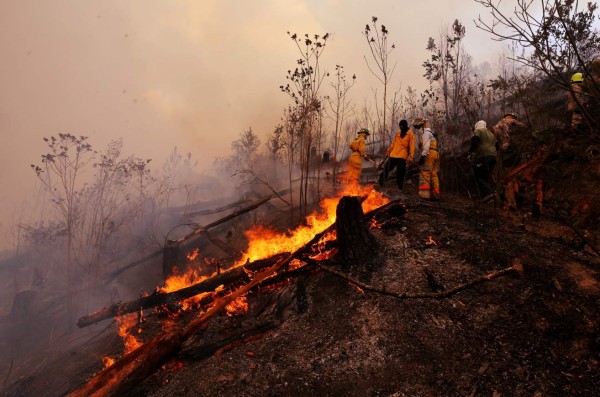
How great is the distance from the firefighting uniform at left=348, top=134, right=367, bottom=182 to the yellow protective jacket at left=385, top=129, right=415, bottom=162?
1435mm

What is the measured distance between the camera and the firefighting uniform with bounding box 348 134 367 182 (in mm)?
9078

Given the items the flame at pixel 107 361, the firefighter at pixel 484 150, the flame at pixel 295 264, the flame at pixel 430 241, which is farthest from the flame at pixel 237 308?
the firefighter at pixel 484 150

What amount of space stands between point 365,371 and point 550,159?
6.09 meters

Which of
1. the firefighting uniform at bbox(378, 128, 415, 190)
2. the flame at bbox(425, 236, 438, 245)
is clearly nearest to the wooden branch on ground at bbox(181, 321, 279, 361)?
the flame at bbox(425, 236, 438, 245)

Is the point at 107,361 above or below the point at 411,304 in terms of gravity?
below

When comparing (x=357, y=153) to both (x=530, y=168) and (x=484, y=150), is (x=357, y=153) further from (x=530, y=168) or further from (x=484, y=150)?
(x=530, y=168)

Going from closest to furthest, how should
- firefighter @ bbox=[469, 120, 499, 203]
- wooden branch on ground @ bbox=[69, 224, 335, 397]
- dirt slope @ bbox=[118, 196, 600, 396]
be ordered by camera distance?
dirt slope @ bbox=[118, 196, 600, 396] < wooden branch on ground @ bbox=[69, 224, 335, 397] < firefighter @ bbox=[469, 120, 499, 203]

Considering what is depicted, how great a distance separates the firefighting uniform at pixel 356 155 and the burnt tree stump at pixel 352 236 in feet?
15.4

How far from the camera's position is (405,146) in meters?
7.60

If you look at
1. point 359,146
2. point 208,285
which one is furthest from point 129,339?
point 359,146

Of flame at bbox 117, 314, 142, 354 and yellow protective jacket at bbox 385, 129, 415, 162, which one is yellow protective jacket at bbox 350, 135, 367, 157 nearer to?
yellow protective jacket at bbox 385, 129, 415, 162

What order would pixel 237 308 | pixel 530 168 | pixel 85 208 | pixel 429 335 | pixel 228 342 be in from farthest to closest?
1. pixel 85 208
2. pixel 530 168
3. pixel 237 308
4. pixel 228 342
5. pixel 429 335

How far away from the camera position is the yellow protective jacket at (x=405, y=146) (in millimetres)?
7547

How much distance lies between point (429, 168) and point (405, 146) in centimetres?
84
